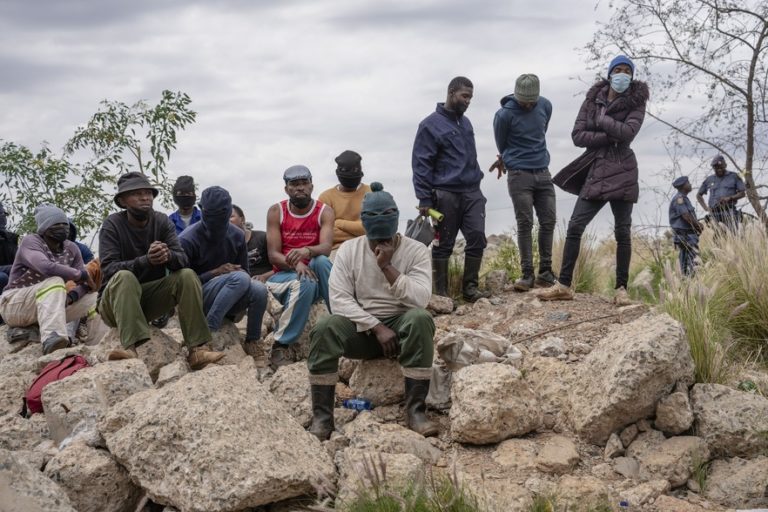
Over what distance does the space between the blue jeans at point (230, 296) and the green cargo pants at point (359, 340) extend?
1456 millimetres

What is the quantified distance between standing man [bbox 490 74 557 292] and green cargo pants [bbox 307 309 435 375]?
3195mm

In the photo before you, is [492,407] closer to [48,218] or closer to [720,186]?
[48,218]

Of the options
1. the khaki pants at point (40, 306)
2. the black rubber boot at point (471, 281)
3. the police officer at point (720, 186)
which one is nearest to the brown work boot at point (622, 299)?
the black rubber boot at point (471, 281)

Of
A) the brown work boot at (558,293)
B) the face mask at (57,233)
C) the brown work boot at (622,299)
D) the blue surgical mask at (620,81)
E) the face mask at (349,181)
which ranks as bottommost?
the brown work boot at (622,299)

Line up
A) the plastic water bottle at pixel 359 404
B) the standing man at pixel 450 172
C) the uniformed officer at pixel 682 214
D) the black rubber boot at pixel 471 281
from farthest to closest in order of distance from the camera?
1. the uniformed officer at pixel 682 214
2. the black rubber boot at pixel 471 281
3. the standing man at pixel 450 172
4. the plastic water bottle at pixel 359 404

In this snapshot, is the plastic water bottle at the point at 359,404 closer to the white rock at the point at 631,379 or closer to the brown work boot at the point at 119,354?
the white rock at the point at 631,379

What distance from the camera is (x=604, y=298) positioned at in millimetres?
8430

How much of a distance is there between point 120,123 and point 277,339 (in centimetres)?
538

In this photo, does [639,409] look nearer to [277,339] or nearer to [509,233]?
[277,339]

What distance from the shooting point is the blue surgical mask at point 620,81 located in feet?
25.2

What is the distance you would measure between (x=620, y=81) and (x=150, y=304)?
15.0 feet

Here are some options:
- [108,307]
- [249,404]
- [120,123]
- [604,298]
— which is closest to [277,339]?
[108,307]

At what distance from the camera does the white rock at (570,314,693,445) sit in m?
5.27

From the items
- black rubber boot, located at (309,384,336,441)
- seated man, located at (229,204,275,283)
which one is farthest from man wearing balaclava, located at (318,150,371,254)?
black rubber boot, located at (309,384,336,441)
